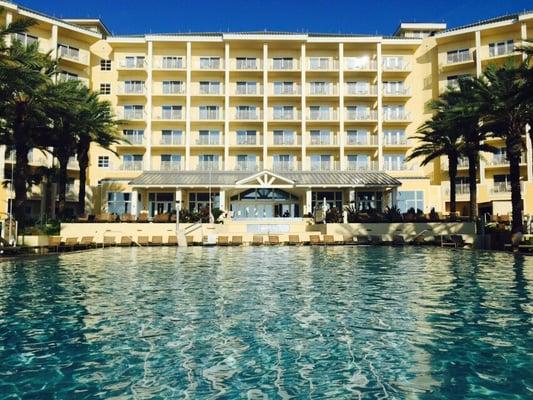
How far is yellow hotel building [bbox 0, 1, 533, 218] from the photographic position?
46.6 meters

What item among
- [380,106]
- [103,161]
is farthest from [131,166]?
[380,106]

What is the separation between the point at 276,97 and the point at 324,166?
349 inches

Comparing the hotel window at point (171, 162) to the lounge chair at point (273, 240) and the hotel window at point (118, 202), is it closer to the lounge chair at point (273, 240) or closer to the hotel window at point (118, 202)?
the hotel window at point (118, 202)

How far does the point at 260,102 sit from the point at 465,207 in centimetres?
2387

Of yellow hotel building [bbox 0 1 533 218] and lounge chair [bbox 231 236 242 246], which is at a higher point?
yellow hotel building [bbox 0 1 533 218]

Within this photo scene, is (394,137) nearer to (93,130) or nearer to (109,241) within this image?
(93,130)

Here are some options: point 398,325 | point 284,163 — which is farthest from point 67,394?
→ point 284,163

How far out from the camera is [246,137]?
4841cm

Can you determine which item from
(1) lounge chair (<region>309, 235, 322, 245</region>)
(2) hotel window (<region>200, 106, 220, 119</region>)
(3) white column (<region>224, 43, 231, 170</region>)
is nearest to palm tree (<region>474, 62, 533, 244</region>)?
(1) lounge chair (<region>309, 235, 322, 245</region>)

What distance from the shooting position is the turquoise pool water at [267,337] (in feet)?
17.7

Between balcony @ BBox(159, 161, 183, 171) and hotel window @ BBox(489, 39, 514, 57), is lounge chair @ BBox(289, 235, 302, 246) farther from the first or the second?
hotel window @ BBox(489, 39, 514, 57)

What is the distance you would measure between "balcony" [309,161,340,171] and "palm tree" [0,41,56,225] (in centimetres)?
2591

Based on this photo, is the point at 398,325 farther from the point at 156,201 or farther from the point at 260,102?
the point at 260,102

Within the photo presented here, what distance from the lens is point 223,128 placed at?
48.7 m
